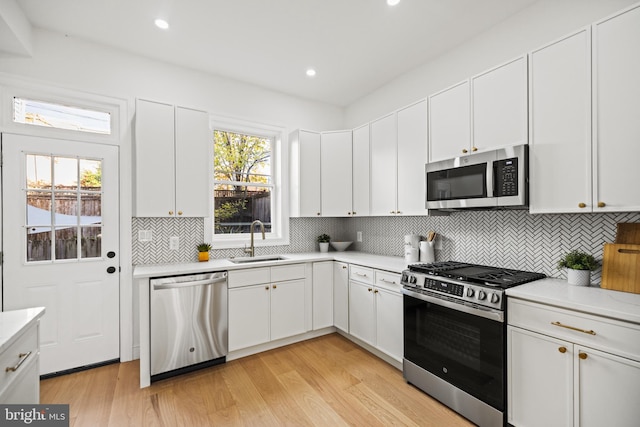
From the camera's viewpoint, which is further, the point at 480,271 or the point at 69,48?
the point at 69,48

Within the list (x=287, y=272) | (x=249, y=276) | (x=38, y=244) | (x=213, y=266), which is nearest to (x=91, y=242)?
(x=38, y=244)

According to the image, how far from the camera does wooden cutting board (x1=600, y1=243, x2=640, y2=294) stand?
5.50 feet

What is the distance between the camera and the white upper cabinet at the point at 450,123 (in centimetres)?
236

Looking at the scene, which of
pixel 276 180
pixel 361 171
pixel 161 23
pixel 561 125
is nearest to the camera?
pixel 561 125

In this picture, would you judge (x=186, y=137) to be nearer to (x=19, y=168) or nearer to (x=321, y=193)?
(x=19, y=168)

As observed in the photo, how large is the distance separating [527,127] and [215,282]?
2744 mm

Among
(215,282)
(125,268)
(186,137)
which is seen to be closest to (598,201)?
(215,282)

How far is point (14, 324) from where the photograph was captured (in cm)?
128

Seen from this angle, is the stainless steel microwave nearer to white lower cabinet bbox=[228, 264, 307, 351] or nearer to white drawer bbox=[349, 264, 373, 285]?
white drawer bbox=[349, 264, 373, 285]

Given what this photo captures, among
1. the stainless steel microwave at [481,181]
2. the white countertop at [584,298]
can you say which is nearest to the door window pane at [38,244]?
the stainless steel microwave at [481,181]

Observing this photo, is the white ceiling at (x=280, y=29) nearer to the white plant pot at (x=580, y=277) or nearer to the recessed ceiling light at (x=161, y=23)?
the recessed ceiling light at (x=161, y=23)

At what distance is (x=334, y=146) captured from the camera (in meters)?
3.72

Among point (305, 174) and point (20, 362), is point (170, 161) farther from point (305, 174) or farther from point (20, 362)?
point (20, 362)

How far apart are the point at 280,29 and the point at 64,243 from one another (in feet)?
8.82
